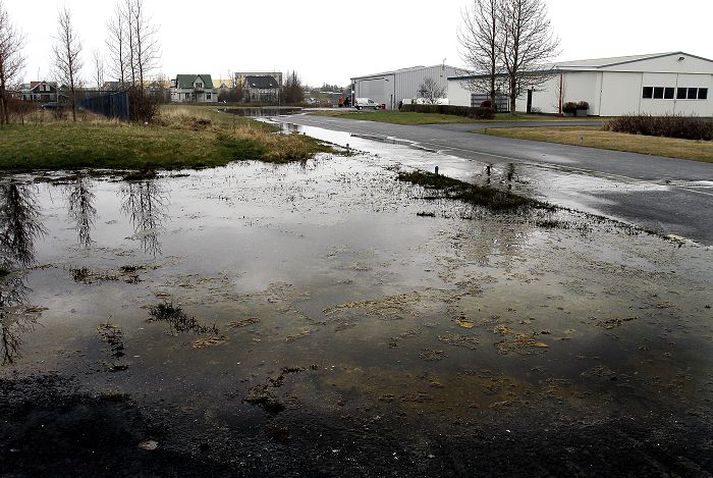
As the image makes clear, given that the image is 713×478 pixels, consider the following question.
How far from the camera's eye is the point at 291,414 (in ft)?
13.0

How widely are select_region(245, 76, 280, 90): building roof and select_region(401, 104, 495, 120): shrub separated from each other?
82348mm

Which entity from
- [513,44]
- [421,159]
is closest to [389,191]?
[421,159]

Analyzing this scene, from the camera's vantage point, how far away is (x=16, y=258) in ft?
25.2

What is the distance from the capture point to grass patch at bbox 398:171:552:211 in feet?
37.4

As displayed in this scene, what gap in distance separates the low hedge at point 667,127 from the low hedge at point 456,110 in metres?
15.0

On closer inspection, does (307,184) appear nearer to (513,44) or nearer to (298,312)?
(298,312)

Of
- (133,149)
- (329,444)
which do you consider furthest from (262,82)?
(329,444)

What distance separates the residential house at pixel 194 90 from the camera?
436 ft

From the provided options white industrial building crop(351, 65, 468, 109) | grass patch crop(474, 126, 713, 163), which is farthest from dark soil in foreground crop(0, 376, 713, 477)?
white industrial building crop(351, 65, 468, 109)

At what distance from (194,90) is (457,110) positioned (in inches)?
3804

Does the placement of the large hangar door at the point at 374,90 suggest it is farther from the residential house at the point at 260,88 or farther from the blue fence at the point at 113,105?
the blue fence at the point at 113,105

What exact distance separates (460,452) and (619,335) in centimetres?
247

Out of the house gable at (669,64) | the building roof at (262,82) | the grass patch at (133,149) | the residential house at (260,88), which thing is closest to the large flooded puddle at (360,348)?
the grass patch at (133,149)

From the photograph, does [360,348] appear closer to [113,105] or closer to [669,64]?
[113,105]
